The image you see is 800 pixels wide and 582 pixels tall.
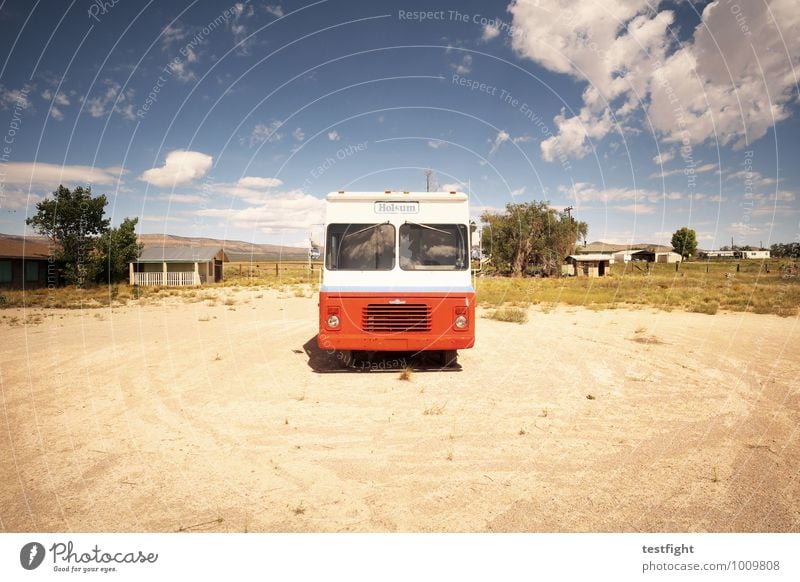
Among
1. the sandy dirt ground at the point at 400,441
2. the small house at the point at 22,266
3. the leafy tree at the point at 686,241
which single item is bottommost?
the sandy dirt ground at the point at 400,441

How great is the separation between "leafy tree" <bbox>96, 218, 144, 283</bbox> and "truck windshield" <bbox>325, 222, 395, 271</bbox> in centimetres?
3431

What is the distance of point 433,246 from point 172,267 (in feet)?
125

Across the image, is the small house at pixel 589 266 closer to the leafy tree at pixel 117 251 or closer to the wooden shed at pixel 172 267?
the wooden shed at pixel 172 267

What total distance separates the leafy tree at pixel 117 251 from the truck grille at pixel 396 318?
35.5 metres

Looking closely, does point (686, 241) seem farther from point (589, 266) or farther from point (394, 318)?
point (394, 318)

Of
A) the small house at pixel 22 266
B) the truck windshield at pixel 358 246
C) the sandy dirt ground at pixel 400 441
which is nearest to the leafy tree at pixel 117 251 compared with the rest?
the small house at pixel 22 266

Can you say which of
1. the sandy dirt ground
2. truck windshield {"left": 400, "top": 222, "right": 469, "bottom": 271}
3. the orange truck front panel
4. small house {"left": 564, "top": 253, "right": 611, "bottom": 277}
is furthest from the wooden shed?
small house {"left": 564, "top": 253, "right": 611, "bottom": 277}

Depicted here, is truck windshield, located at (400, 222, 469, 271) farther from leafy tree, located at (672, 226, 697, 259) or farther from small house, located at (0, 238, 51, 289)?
leafy tree, located at (672, 226, 697, 259)

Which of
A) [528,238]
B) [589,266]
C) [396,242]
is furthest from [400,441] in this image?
[589,266]

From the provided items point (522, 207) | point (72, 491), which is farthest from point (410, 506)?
point (522, 207)

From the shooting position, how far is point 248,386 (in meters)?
7.36

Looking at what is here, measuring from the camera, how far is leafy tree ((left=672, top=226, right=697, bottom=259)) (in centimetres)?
12300

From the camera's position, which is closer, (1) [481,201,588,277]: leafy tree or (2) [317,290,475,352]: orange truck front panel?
(2) [317,290,475,352]: orange truck front panel

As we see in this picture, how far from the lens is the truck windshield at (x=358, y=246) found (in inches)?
320
